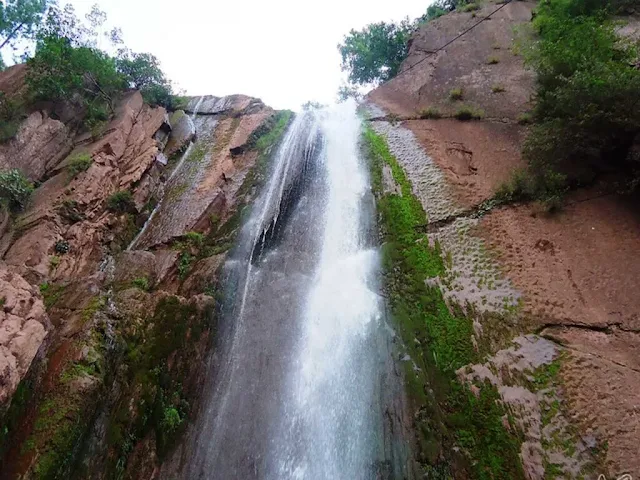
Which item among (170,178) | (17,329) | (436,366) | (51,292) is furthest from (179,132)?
(436,366)

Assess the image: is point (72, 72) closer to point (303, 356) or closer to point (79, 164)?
point (79, 164)

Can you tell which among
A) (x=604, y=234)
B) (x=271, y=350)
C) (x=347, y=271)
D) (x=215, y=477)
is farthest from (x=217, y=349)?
(x=604, y=234)

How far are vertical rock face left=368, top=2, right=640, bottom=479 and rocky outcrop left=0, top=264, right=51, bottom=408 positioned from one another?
6.61 metres

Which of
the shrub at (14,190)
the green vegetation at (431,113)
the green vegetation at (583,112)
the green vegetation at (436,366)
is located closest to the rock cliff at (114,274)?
the shrub at (14,190)

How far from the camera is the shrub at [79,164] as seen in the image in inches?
436

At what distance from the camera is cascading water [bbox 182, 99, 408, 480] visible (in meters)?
5.68

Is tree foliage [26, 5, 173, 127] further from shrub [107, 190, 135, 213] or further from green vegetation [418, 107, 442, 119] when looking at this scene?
green vegetation [418, 107, 442, 119]

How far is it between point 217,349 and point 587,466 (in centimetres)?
587

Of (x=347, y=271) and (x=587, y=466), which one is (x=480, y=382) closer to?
(x=587, y=466)

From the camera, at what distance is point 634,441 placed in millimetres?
4703

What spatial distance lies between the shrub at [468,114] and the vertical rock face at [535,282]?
0.25 metres

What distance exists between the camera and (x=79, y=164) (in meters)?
11.2

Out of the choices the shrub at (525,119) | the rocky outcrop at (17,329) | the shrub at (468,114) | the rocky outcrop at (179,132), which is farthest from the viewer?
the rocky outcrop at (179,132)

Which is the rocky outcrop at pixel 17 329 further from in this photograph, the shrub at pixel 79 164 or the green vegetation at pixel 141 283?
the shrub at pixel 79 164
